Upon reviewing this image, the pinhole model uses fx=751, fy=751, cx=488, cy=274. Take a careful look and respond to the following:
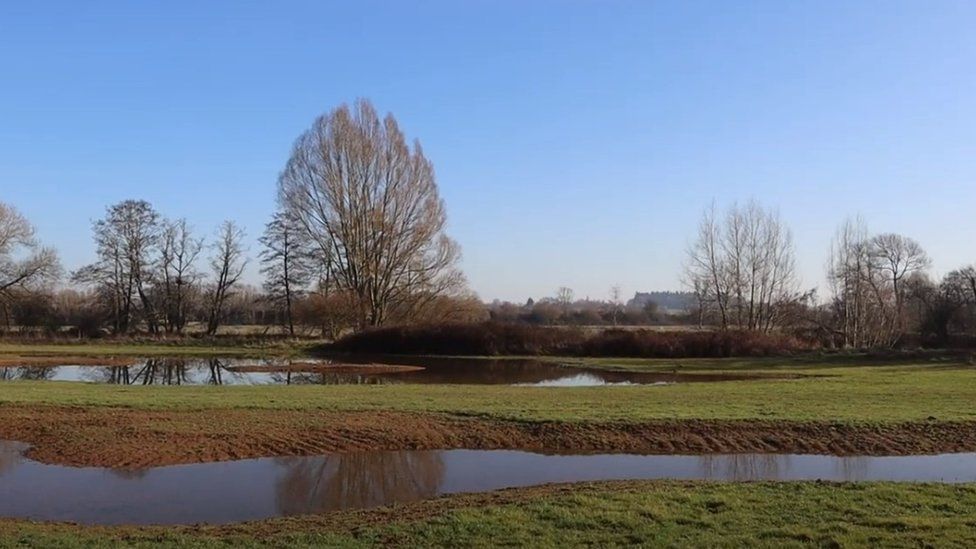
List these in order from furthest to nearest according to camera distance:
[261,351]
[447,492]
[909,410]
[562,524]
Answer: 1. [261,351]
2. [909,410]
3. [447,492]
4. [562,524]

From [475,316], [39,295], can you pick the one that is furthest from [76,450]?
[39,295]

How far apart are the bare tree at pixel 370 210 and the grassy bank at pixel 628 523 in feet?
158

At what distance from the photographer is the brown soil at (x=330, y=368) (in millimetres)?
37344

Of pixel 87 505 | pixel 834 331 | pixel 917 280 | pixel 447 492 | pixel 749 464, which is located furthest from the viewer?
pixel 917 280

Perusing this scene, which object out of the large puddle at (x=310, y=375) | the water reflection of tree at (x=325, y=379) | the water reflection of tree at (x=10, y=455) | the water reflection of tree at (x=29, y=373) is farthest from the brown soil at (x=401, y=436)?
the water reflection of tree at (x=29, y=373)

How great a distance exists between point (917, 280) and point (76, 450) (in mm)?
83529

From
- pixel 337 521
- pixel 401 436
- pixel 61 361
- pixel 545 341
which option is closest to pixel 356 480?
pixel 401 436

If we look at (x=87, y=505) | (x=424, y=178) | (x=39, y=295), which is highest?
(x=424, y=178)

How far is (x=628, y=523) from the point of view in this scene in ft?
27.6

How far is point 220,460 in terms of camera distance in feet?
45.8

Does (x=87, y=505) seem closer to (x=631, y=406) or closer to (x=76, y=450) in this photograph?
(x=76, y=450)

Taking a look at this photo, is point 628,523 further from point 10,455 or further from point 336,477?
point 10,455

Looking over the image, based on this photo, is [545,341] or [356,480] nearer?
[356,480]

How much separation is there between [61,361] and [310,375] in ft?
51.8
